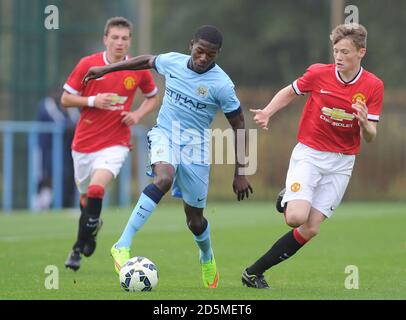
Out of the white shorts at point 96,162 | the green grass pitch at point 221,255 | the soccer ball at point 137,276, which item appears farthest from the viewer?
the white shorts at point 96,162

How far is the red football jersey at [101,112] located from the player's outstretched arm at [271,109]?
2758 mm

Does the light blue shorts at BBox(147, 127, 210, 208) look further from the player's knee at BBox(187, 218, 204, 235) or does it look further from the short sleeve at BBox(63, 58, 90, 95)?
the short sleeve at BBox(63, 58, 90, 95)

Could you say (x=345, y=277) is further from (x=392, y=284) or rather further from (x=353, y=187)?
(x=353, y=187)

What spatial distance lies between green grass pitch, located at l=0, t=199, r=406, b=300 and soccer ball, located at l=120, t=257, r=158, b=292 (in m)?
0.11

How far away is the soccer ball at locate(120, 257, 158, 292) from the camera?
896cm

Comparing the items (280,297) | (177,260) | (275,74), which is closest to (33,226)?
(177,260)

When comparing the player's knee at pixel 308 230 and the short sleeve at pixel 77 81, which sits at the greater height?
the short sleeve at pixel 77 81

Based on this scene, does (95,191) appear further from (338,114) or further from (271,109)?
(338,114)

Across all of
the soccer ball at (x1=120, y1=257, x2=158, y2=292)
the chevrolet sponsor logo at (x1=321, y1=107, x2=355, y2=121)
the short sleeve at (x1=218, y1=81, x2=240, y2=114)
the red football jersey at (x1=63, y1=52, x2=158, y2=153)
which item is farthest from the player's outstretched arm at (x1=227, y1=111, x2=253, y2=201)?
the red football jersey at (x1=63, y1=52, x2=158, y2=153)

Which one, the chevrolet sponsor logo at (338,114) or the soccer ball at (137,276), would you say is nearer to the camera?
the soccer ball at (137,276)

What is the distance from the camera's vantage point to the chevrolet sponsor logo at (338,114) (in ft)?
31.2

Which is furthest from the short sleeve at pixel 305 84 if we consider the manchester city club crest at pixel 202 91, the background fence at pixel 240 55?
the background fence at pixel 240 55

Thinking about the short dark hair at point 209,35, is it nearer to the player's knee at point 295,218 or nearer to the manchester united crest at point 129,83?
the player's knee at point 295,218

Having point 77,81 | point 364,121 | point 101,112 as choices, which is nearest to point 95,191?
point 101,112
